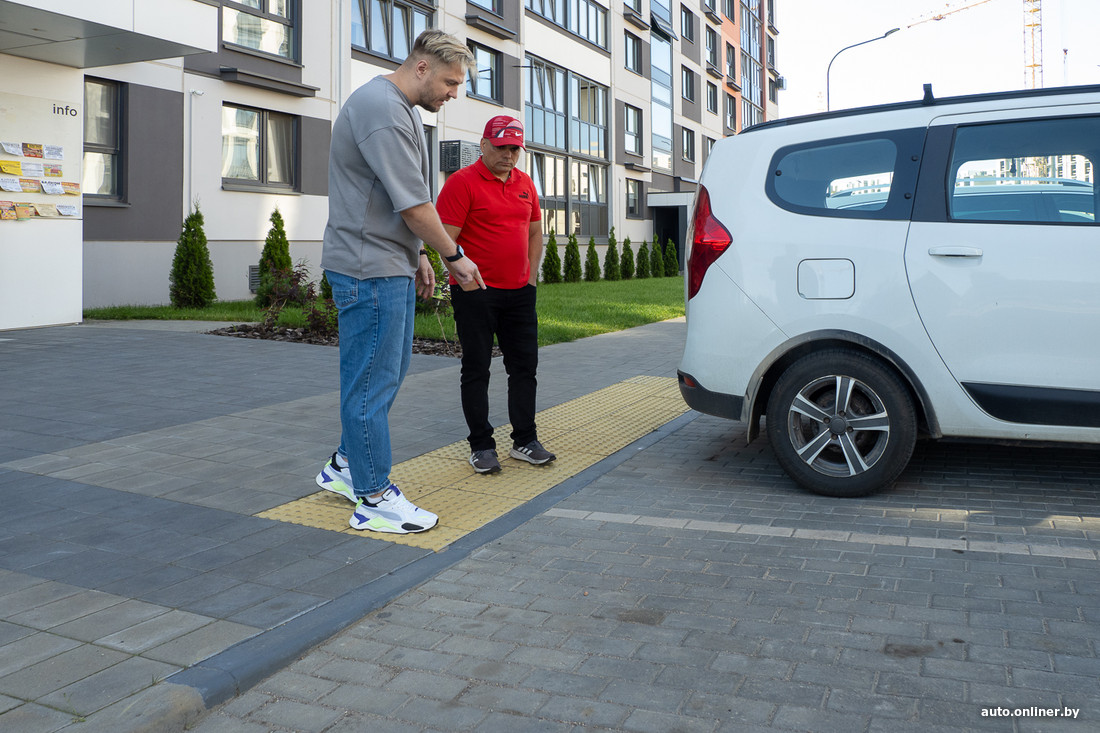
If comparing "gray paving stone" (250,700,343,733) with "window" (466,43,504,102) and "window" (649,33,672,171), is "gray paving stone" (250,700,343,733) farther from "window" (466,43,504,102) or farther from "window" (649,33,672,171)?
"window" (649,33,672,171)

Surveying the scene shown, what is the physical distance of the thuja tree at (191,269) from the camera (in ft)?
50.9

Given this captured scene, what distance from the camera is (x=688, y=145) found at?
4559cm

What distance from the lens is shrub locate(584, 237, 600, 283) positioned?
31266 mm

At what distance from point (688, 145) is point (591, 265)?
54.0 feet

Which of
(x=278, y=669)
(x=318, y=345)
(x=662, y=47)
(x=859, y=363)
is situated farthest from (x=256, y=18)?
(x=662, y=47)

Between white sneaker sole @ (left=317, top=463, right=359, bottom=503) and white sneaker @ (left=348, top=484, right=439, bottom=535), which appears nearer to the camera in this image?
white sneaker @ (left=348, top=484, right=439, bottom=535)

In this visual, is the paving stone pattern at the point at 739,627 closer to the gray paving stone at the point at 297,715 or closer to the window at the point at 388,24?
the gray paving stone at the point at 297,715

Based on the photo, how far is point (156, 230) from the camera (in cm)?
1586

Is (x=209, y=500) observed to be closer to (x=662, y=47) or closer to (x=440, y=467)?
(x=440, y=467)

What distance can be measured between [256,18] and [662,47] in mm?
25943

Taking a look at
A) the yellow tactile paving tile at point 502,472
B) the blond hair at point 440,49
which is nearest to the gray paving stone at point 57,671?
the yellow tactile paving tile at point 502,472

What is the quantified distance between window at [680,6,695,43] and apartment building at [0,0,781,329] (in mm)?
6772

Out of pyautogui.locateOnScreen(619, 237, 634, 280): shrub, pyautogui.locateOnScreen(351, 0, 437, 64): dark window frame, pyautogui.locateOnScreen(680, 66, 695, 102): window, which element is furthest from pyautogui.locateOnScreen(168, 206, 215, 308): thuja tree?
pyautogui.locateOnScreen(680, 66, 695, 102): window

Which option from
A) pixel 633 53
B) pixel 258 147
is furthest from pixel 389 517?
pixel 633 53
